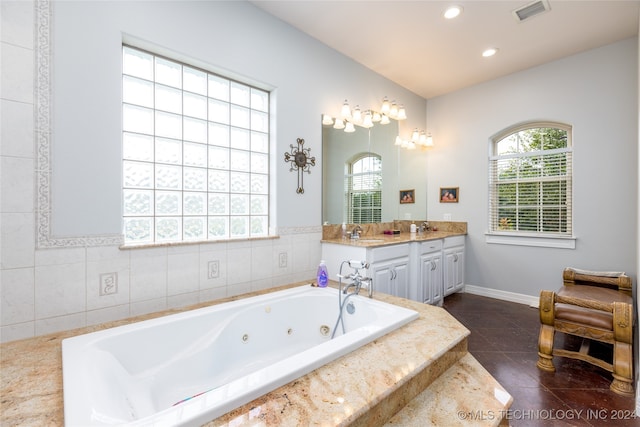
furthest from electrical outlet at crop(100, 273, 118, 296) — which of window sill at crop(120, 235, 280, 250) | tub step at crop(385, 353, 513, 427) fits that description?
tub step at crop(385, 353, 513, 427)

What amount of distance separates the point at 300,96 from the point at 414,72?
176 centimetres

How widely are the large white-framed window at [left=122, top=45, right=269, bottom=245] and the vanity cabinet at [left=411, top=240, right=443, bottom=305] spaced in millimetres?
1748

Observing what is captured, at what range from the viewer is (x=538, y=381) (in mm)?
2047

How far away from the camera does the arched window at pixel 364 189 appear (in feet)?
11.1

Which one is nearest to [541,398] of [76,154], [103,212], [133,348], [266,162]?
[133,348]

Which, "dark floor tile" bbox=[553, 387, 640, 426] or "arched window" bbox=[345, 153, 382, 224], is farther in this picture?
"arched window" bbox=[345, 153, 382, 224]

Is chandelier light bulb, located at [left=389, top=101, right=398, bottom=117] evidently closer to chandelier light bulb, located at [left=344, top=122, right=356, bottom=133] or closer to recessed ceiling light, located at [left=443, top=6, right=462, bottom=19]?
chandelier light bulb, located at [left=344, top=122, right=356, bottom=133]

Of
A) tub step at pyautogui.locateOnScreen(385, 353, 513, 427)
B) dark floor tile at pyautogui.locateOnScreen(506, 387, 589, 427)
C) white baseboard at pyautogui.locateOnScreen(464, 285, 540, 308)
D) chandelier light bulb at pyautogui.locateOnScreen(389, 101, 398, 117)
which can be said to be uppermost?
chandelier light bulb at pyautogui.locateOnScreen(389, 101, 398, 117)

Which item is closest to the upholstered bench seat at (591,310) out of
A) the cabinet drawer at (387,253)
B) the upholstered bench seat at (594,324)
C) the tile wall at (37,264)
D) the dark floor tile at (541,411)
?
the upholstered bench seat at (594,324)

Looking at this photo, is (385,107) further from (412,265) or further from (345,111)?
(412,265)

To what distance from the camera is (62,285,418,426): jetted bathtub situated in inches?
39.6

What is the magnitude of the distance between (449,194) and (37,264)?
4365 millimetres

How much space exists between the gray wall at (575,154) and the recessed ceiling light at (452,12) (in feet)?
5.61

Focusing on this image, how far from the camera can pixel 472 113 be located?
4109mm
